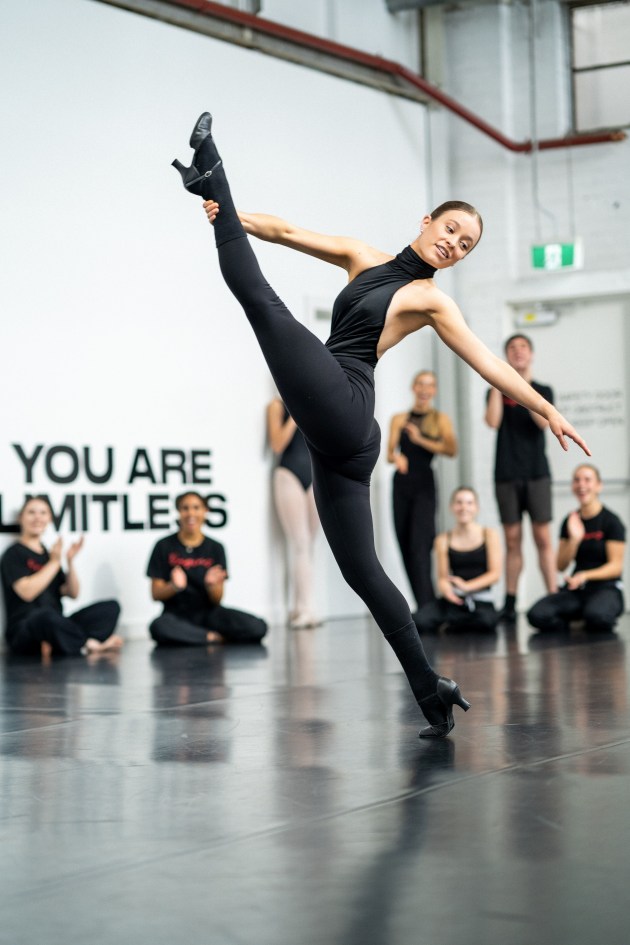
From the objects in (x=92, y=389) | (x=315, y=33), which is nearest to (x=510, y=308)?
(x=315, y=33)

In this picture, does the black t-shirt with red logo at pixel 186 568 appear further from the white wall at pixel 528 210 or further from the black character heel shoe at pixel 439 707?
the black character heel shoe at pixel 439 707

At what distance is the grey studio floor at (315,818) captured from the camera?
5.54 feet

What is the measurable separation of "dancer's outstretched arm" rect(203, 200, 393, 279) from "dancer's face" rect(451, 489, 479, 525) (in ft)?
13.3

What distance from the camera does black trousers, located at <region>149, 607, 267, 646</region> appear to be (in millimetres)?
6824

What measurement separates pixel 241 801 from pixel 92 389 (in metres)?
5.04

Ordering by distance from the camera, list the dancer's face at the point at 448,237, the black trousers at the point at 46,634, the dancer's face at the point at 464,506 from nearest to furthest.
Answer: the dancer's face at the point at 448,237
the black trousers at the point at 46,634
the dancer's face at the point at 464,506

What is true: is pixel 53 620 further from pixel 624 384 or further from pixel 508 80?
pixel 508 80

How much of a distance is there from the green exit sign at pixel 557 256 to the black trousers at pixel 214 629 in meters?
3.44

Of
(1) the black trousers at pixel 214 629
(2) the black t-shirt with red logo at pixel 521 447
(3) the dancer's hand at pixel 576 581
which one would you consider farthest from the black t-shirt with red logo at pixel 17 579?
(2) the black t-shirt with red logo at pixel 521 447

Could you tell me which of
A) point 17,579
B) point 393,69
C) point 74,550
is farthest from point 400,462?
point 393,69

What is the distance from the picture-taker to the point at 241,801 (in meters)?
2.45

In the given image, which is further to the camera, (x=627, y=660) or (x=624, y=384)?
(x=624, y=384)

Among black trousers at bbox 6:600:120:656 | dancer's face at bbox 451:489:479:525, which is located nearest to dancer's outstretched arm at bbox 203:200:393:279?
black trousers at bbox 6:600:120:656

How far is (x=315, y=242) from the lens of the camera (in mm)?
3268
